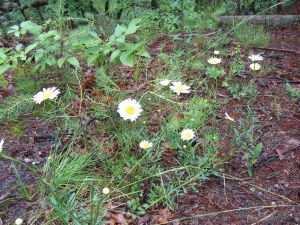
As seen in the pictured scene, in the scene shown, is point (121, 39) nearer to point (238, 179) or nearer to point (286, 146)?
point (238, 179)

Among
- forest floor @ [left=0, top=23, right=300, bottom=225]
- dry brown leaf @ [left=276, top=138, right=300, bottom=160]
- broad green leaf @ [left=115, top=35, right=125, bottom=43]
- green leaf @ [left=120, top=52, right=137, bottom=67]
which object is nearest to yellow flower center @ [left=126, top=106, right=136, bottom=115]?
green leaf @ [left=120, top=52, right=137, bottom=67]

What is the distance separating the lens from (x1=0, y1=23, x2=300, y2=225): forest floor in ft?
6.48

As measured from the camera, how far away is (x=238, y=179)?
2.19m

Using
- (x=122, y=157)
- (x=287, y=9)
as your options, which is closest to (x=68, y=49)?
(x=122, y=157)

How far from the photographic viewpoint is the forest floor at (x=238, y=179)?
198 centimetres

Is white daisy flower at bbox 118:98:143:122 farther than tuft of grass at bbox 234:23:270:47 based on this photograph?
No

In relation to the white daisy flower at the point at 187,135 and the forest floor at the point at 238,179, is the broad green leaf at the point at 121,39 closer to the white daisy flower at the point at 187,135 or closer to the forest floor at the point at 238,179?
the white daisy flower at the point at 187,135

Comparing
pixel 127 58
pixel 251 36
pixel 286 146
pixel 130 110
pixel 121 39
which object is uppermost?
pixel 121 39

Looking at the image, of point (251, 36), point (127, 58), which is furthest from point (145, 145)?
point (251, 36)

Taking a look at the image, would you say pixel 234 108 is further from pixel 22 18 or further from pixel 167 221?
pixel 22 18

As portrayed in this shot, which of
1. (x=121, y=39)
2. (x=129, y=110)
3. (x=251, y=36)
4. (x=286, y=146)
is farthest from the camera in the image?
(x=251, y=36)

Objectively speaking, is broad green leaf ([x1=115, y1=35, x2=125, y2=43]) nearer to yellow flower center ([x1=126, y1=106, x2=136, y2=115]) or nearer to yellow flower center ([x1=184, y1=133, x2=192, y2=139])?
yellow flower center ([x1=126, y1=106, x2=136, y2=115])

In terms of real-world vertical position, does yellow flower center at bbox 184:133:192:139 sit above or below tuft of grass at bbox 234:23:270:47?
above

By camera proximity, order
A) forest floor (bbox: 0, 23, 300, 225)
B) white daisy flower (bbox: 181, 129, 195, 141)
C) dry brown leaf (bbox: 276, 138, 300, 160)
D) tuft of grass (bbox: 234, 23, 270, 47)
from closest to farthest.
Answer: forest floor (bbox: 0, 23, 300, 225), white daisy flower (bbox: 181, 129, 195, 141), dry brown leaf (bbox: 276, 138, 300, 160), tuft of grass (bbox: 234, 23, 270, 47)
